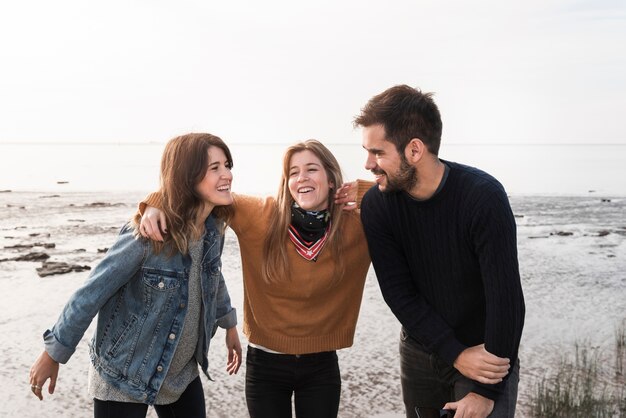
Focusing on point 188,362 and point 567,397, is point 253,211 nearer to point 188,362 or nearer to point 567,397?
point 188,362

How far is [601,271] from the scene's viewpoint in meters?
12.9

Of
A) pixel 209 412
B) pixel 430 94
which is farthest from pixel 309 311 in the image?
pixel 209 412

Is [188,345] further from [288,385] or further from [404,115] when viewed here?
[404,115]

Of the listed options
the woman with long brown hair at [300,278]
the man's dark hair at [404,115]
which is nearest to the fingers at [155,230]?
the woman with long brown hair at [300,278]

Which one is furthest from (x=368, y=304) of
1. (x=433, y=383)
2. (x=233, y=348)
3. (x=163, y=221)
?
(x=163, y=221)

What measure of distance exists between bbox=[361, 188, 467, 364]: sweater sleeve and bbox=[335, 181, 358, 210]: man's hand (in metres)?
0.31

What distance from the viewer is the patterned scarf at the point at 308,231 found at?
3.62 m

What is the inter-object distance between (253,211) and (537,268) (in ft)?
34.4

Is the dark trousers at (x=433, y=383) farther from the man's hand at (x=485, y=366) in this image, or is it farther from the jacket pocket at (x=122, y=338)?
the jacket pocket at (x=122, y=338)

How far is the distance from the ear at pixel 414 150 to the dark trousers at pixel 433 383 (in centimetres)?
104

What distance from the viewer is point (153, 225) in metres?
3.11

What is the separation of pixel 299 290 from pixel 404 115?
121 centimetres

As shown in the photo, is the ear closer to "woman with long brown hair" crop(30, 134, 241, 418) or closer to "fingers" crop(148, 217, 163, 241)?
"woman with long brown hair" crop(30, 134, 241, 418)

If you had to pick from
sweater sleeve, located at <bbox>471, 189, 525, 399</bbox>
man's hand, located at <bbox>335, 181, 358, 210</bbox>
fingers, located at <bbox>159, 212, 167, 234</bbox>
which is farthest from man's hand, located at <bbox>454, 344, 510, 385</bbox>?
fingers, located at <bbox>159, 212, 167, 234</bbox>
